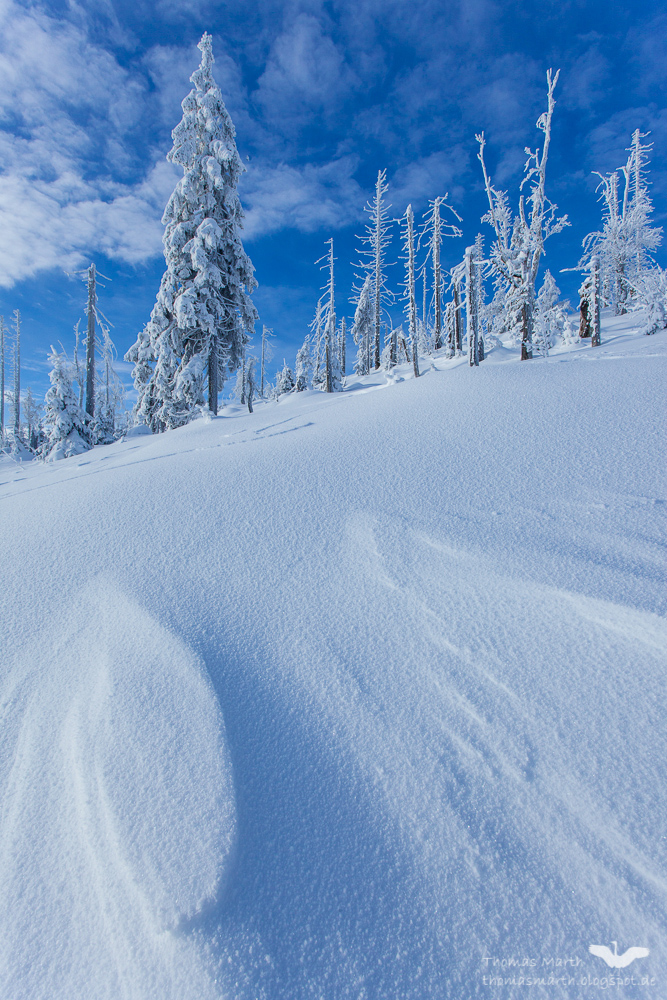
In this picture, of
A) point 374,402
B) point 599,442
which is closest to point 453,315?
point 374,402

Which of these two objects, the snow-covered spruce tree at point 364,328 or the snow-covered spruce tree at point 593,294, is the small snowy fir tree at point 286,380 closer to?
the snow-covered spruce tree at point 364,328

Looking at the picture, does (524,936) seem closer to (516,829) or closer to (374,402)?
(516,829)

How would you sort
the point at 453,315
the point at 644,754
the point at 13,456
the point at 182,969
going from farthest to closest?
the point at 453,315
the point at 13,456
the point at 644,754
the point at 182,969

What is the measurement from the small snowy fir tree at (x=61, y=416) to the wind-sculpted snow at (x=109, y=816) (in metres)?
15.8

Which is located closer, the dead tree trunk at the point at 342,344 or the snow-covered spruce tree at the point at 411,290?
the snow-covered spruce tree at the point at 411,290

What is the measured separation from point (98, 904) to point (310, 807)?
67cm

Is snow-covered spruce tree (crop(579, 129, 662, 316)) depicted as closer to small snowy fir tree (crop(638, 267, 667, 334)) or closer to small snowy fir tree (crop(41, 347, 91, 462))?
small snowy fir tree (crop(638, 267, 667, 334))

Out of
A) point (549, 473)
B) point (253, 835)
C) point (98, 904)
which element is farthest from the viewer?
point (549, 473)

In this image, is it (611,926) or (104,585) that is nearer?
(611,926)

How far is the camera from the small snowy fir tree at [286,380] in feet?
107

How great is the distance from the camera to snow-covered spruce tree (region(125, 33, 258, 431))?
1206cm

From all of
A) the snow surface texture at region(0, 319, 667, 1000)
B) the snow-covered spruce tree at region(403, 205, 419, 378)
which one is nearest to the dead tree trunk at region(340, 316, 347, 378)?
the snow-covered spruce tree at region(403, 205, 419, 378)

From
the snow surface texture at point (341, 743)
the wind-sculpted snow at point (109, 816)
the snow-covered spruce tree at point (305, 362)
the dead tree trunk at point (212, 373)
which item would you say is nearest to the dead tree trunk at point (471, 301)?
the dead tree trunk at point (212, 373)

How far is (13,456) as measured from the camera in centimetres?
1877
